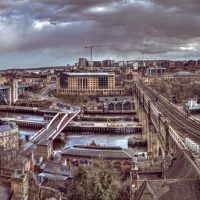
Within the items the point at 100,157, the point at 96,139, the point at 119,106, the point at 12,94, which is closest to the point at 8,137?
the point at 100,157

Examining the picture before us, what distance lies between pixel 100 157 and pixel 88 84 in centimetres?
5352

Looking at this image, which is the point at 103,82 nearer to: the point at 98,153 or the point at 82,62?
the point at 98,153

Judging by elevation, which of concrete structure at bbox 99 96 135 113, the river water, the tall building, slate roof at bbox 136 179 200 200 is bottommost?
the river water

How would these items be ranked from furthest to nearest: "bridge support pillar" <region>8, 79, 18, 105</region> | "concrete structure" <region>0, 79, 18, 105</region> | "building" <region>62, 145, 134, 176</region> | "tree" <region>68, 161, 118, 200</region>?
1. "bridge support pillar" <region>8, 79, 18, 105</region>
2. "concrete structure" <region>0, 79, 18, 105</region>
3. "building" <region>62, 145, 134, 176</region>
4. "tree" <region>68, 161, 118, 200</region>

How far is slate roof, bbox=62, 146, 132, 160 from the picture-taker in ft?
65.2

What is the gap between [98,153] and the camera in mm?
20344

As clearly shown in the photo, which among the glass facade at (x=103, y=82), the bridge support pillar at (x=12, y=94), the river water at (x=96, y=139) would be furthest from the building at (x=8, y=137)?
the glass facade at (x=103, y=82)

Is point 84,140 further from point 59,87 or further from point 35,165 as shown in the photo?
point 59,87

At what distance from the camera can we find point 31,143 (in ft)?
78.4

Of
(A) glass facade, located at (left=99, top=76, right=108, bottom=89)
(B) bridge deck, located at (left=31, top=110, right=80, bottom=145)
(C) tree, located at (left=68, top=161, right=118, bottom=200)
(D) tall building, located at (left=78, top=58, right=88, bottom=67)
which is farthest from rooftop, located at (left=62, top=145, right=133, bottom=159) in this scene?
(D) tall building, located at (left=78, top=58, right=88, bottom=67)

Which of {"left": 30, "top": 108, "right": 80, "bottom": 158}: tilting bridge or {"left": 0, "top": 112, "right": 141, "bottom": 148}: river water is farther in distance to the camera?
{"left": 0, "top": 112, "right": 141, "bottom": 148}: river water

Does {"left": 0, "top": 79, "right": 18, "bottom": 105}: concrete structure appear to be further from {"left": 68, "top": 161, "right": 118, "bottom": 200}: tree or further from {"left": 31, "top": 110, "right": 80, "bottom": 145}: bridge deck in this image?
{"left": 68, "top": 161, "right": 118, "bottom": 200}: tree

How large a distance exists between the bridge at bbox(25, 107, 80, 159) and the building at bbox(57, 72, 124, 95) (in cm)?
3171

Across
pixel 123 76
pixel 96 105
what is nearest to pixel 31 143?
pixel 96 105
